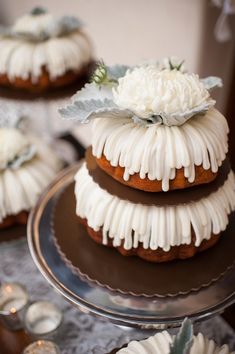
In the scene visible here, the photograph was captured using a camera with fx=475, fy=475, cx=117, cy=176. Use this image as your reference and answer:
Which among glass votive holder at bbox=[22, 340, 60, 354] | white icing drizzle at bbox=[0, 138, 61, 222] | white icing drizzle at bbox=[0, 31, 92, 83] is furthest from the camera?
white icing drizzle at bbox=[0, 31, 92, 83]

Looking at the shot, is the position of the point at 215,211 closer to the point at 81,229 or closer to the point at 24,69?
the point at 81,229

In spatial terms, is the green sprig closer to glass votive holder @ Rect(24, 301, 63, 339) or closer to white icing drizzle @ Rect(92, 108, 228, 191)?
white icing drizzle @ Rect(92, 108, 228, 191)

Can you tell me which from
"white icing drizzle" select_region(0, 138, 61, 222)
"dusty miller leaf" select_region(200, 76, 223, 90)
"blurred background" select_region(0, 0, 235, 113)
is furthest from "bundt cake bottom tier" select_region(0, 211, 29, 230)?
"blurred background" select_region(0, 0, 235, 113)

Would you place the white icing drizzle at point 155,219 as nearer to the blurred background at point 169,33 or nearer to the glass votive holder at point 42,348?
the glass votive holder at point 42,348

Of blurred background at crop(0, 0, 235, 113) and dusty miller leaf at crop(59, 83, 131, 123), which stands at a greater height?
dusty miller leaf at crop(59, 83, 131, 123)

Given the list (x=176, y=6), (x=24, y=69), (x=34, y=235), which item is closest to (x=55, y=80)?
(x=24, y=69)

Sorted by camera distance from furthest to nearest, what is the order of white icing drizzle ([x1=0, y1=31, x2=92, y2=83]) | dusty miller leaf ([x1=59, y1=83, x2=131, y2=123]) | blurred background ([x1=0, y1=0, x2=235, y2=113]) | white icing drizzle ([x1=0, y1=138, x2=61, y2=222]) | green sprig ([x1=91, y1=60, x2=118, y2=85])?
blurred background ([x1=0, y1=0, x2=235, y2=113])
white icing drizzle ([x1=0, y1=31, x2=92, y2=83])
white icing drizzle ([x1=0, y1=138, x2=61, y2=222])
green sprig ([x1=91, y1=60, x2=118, y2=85])
dusty miller leaf ([x1=59, y1=83, x2=131, y2=123])
